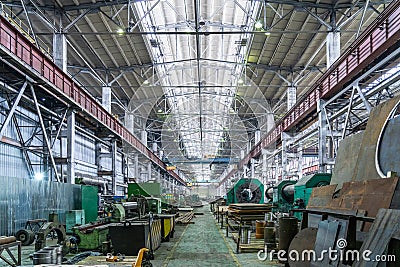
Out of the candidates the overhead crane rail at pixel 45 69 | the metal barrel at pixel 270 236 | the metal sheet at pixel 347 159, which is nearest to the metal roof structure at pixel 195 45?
the overhead crane rail at pixel 45 69

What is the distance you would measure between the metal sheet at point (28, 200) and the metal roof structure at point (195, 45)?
6.24m

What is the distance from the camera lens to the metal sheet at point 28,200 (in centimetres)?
1183

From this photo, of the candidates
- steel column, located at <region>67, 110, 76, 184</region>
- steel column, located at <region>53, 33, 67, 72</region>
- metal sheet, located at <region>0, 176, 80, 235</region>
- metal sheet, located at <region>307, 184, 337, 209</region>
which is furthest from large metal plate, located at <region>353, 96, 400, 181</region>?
steel column, located at <region>53, 33, 67, 72</region>

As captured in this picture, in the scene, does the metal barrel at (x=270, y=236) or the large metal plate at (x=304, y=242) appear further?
the metal barrel at (x=270, y=236)

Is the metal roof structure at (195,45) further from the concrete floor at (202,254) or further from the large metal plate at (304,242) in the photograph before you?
the large metal plate at (304,242)

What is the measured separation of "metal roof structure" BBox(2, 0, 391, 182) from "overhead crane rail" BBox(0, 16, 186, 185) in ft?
6.43

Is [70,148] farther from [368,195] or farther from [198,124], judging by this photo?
[198,124]

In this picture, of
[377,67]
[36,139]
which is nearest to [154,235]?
[377,67]

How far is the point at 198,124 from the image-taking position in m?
33.2

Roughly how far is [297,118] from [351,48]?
7664 millimetres

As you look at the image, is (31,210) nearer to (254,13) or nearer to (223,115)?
(254,13)

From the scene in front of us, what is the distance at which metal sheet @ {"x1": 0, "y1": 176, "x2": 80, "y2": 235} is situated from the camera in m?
11.8

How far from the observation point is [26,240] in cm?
1123

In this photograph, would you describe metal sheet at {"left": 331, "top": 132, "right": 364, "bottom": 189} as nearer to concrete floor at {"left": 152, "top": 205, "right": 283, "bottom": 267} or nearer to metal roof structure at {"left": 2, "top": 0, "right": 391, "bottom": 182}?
concrete floor at {"left": 152, "top": 205, "right": 283, "bottom": 267}
